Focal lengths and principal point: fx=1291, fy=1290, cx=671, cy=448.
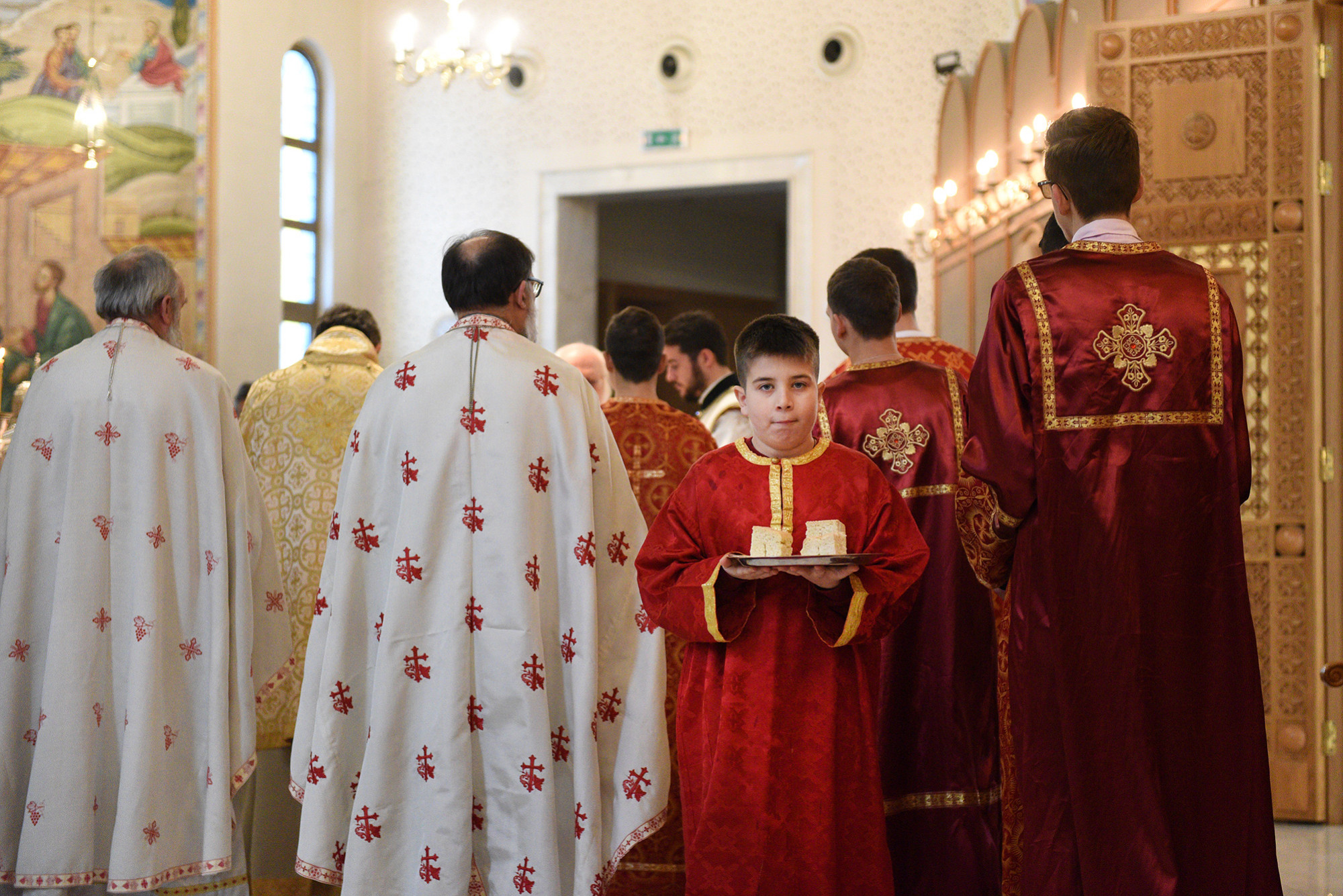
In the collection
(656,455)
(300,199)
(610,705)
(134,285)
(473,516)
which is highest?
(300,199)

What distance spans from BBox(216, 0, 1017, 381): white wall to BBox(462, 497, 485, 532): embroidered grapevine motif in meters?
7.46

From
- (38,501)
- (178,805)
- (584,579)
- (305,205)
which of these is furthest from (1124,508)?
(305,205)

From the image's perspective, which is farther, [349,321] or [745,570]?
[349,321]

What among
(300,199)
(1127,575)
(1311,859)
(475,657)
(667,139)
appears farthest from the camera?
(300,199)

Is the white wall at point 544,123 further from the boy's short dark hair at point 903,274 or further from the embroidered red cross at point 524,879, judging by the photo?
A: the embroidered red cross at point 524,879

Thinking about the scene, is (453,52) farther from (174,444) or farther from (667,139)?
(174,444)

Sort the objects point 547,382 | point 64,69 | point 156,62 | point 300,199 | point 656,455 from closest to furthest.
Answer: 1. point 547,382
2. point 656,455
3. point 64,69
4. point 156,62
5. point 300,199

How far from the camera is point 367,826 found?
120 inches

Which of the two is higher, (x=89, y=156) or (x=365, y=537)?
(x=89, y=156)

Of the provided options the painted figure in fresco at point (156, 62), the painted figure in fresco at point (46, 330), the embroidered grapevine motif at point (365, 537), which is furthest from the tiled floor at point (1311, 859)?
the painted figure in fresco at point (156, 62)

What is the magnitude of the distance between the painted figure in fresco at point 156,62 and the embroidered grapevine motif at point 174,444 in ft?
24.6

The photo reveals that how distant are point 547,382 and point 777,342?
0.59 meters

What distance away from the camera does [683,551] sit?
3.15 metres

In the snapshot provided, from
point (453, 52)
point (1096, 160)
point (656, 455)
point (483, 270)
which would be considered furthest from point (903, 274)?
point (453, 52)
